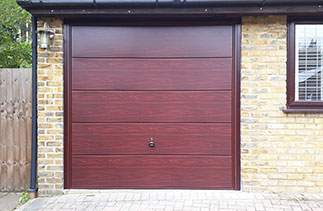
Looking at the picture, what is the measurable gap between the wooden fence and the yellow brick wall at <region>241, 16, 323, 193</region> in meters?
3.09

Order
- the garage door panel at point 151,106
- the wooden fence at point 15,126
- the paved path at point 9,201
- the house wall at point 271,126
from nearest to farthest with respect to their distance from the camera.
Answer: the paved path at point 9,201 → the house wall at point 271,126 → the garage door panel at point 151,106 → the wooden fence at point 15,126

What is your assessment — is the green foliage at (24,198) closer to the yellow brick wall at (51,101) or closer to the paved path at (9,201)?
the paved path at (9,201)

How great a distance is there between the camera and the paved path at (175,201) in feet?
10.9

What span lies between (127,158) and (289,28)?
286 centimetres

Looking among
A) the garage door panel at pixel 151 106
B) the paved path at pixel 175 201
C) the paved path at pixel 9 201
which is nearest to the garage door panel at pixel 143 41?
the garage door panel at pixel 151 106

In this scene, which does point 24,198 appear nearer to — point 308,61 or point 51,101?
point 51,101

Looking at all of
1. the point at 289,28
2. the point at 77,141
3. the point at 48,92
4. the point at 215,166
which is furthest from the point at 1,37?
the point at 289,28

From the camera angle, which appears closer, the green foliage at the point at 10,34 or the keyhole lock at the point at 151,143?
the keyhole lock at the point at 151,143

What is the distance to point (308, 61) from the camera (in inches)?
145

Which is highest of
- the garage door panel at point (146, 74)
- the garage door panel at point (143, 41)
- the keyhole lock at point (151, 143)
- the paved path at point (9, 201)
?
the garage door panel at point (143, 41)

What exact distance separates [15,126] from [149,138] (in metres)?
1.99

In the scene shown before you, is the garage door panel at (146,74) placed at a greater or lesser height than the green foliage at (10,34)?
lesser

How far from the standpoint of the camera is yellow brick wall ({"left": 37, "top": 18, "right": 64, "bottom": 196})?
147 inches

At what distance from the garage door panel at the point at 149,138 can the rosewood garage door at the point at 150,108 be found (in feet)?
0.05
